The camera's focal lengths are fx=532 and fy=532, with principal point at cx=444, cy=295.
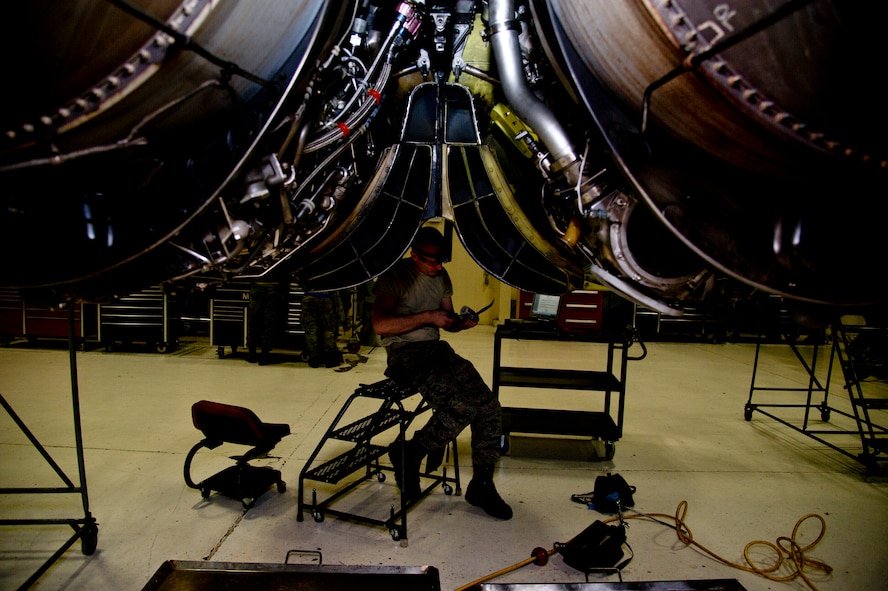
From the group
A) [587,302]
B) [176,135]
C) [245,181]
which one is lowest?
[587,302]

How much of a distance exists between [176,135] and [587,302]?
6.67 metres

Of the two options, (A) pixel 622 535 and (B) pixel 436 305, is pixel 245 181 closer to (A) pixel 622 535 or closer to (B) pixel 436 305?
(B) pixel 436 305

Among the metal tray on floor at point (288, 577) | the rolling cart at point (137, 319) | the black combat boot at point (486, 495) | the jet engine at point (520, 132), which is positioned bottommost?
the black combat boot at point (486, 495)

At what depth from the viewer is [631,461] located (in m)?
4.30

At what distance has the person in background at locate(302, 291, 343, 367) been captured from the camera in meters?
7.00

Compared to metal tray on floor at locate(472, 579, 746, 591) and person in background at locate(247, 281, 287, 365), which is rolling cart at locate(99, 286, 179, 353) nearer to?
person in background at locate(247, 281, 287, 365)

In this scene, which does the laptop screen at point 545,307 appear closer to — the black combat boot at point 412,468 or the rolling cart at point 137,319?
the black combat boot at point 412,468

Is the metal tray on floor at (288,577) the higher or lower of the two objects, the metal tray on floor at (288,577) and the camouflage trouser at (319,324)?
the lower

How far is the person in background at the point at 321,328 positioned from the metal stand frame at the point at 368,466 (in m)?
3.31

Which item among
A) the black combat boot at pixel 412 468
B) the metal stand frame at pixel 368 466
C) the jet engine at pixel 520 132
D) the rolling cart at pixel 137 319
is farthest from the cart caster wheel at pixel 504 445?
the rolling cart at pixel 137 319

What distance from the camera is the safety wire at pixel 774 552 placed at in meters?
2.83

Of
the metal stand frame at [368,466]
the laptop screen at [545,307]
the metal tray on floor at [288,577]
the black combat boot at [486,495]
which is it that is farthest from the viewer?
the laptop screen at [545,307]

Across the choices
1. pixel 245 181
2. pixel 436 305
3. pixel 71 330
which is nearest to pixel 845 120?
pixel 245 181

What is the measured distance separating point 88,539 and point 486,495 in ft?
7.33
